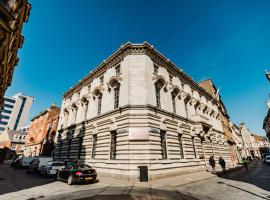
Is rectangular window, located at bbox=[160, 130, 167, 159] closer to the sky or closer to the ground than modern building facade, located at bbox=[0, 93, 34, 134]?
closer to the ground

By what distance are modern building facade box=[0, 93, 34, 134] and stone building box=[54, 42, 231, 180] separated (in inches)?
4617

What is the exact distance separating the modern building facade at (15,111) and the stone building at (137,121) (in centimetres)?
11727

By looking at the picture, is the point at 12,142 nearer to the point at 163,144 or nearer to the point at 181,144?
the point at 163,144

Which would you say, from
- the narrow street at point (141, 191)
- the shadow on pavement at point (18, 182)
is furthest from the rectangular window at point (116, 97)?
the shadow on pavement at point (18, 182)

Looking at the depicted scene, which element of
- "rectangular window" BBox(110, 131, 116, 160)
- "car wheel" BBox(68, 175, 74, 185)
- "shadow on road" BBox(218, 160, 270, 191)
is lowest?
"shadow on road" BBox(218, 160, 270, 191)

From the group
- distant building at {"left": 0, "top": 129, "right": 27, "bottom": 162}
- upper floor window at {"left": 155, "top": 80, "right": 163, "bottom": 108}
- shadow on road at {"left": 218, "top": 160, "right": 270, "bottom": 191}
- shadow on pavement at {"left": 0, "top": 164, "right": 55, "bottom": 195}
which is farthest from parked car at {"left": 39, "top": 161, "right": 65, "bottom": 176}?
distant building at {"left": 0, "top": 129, "right": 27, "bottom": 162}

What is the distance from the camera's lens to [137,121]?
49.5 ft

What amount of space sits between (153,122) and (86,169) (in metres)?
7.61

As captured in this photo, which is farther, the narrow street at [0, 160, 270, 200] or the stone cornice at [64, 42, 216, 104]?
the stone cornice at [64, 42, 216, 104]

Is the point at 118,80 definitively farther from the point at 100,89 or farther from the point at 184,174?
the point at 184,174

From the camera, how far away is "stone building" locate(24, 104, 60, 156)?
3306cm

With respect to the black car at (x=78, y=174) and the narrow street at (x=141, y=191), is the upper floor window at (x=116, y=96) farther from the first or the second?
the narrow street at (x=141, y=191)

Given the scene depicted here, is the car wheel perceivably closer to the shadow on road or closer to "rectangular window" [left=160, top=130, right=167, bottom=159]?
"rectangular window" [left=160, top=130, right=167, bottom=159]

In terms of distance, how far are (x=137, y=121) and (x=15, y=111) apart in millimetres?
137927
